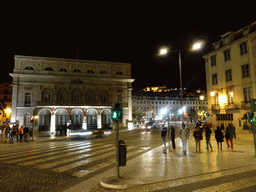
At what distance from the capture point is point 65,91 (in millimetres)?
37344

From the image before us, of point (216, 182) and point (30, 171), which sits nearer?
point (216, 182)

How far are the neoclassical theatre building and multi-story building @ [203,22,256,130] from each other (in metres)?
19.2

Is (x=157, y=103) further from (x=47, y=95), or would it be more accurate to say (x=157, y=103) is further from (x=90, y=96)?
(x=47, y=95)

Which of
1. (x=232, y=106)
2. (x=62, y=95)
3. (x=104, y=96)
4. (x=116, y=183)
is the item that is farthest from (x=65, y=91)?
(x=116, y=183)

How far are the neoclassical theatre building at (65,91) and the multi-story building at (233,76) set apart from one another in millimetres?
19175

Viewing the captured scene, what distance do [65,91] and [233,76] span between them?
3122cm

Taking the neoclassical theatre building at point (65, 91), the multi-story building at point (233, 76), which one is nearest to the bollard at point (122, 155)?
the multi-story building at point (233, 76)

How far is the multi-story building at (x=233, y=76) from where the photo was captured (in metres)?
22.4

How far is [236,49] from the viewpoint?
2416cm

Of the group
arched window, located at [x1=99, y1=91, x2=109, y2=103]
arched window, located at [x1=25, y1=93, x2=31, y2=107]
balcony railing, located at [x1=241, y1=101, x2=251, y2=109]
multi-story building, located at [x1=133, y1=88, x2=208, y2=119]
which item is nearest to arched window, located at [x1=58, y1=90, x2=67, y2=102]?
arched window, located at [x1=25, y1=93, x2=31, y2=107]

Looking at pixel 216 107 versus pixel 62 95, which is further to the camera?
pixel 62 95

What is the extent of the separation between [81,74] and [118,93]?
9.37 metres

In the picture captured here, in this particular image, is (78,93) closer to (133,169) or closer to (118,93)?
(118,93)

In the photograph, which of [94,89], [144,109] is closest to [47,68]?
[94,89]
